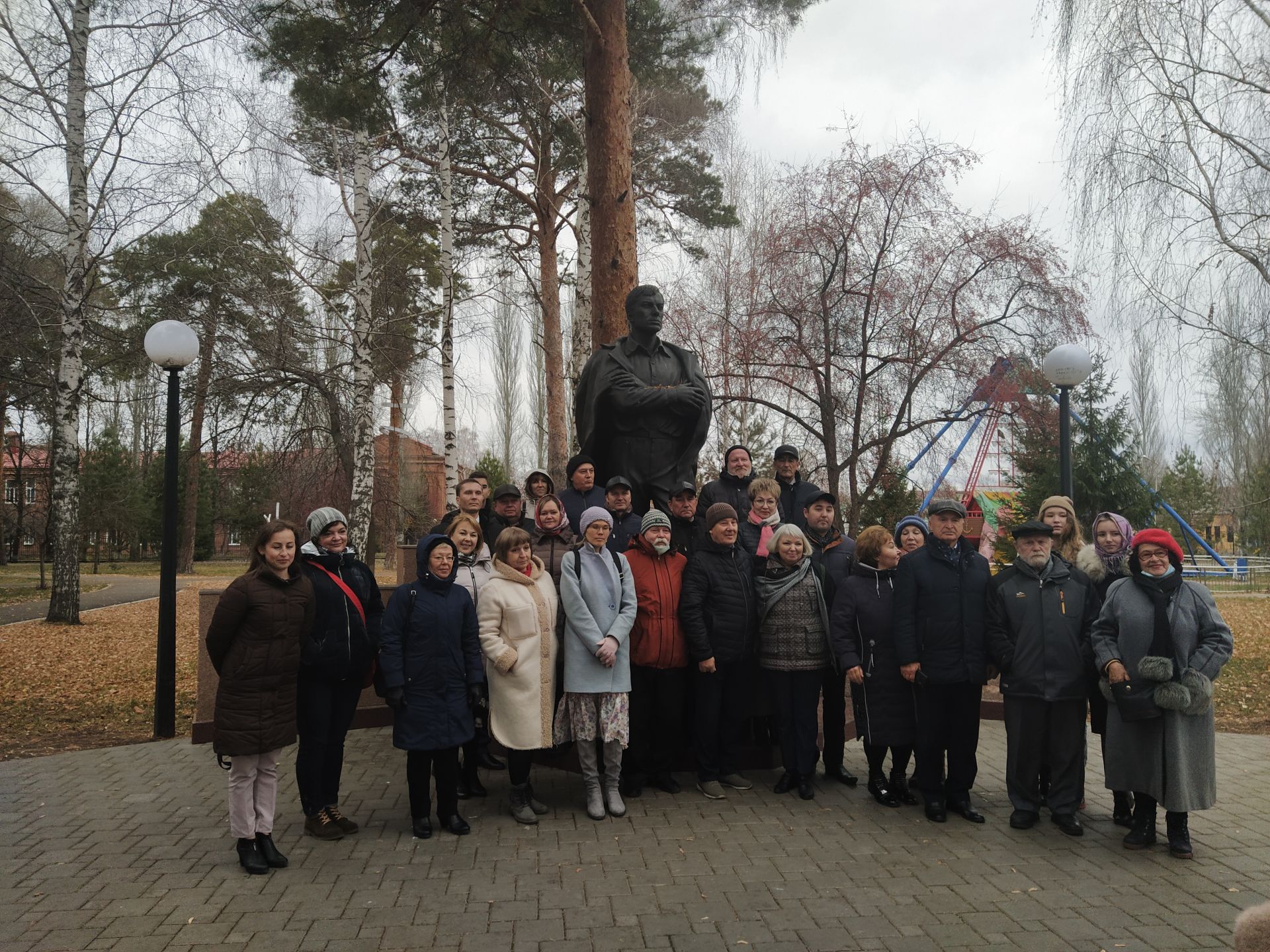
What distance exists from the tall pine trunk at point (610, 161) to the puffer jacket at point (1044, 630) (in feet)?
17.3

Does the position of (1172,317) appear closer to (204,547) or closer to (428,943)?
(428,943)

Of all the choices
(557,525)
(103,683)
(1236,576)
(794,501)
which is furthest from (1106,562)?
(1236,576)

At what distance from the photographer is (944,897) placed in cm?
405

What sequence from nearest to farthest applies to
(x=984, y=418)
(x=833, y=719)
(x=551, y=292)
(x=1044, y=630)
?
(x=1044, y=630)
(x=833, y=719)
(x=984, y=418)
(x=551, y=292)

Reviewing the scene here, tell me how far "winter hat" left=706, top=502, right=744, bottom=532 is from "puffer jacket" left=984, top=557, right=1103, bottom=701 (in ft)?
5.17

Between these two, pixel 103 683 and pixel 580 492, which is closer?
pixel 580 492

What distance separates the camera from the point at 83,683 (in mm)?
10422

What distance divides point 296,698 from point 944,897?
3313 mm

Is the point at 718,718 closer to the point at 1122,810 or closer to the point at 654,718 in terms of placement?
the point at 654,718

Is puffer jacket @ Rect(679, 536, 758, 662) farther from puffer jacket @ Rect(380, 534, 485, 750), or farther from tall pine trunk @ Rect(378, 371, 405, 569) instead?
tall pine trunk @ Rect(378, 371, 405, 569)

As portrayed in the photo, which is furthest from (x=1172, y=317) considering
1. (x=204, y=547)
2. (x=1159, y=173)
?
(x=204, y=547)

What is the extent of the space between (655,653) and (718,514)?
932mm

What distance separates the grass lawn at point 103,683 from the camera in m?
8.05

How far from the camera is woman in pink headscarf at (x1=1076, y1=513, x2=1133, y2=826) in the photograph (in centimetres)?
527
